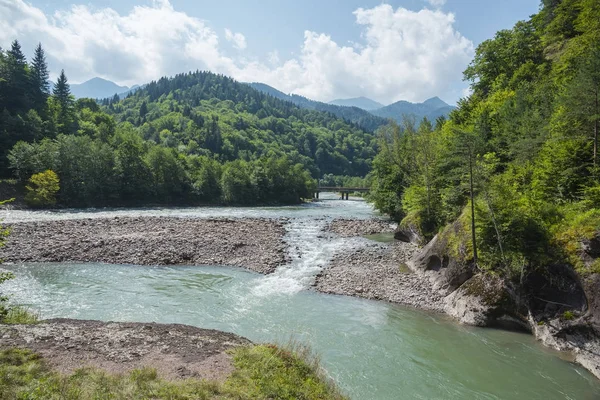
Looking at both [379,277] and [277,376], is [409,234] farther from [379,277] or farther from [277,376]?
[277,376]

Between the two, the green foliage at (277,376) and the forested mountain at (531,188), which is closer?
the green foliage at (277,376)

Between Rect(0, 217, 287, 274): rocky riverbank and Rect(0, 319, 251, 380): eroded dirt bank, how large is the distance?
40.4 ft

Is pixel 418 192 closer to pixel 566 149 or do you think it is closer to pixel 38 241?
pixel 566 149

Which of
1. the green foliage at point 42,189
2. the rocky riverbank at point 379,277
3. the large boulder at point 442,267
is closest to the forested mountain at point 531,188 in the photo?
the large boulder at point 442,267

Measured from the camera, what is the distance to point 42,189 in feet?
194

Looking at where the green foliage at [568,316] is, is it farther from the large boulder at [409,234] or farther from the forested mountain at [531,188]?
the large boulder at [409,234]

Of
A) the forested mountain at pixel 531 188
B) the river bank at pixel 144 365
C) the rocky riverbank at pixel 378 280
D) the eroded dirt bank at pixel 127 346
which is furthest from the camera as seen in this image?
the rocky riverbank at pixel 378 280

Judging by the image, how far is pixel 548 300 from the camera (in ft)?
51.4

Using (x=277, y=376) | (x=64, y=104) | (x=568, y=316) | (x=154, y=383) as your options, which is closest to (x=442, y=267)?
(x=568, y=316)

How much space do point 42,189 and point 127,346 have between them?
206 feet

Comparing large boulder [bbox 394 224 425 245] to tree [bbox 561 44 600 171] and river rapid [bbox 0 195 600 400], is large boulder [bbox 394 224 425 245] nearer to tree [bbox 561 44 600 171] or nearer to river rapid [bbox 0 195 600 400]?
river rapid [bbox 0 195 600 400]

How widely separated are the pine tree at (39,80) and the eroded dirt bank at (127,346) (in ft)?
346

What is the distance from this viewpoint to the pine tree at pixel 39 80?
93.7 metres

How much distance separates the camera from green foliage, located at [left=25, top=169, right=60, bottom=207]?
A: 58500mm
